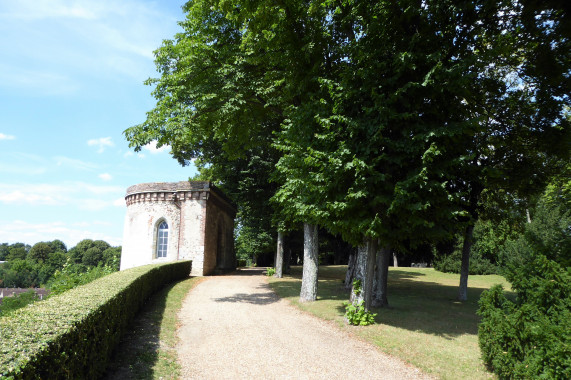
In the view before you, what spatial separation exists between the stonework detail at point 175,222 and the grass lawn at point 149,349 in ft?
38.0

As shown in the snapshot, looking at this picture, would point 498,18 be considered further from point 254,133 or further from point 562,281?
point 254,133

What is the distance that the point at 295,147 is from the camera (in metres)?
10.4

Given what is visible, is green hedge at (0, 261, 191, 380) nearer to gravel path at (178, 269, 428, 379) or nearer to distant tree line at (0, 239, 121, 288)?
gravel path at (178, 269, 428, 379)

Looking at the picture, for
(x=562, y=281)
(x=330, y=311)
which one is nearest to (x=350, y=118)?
(x=562, y=281)

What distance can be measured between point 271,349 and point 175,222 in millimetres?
17430

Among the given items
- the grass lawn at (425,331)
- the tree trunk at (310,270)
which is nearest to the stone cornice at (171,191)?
the grass lawn at (425,331)

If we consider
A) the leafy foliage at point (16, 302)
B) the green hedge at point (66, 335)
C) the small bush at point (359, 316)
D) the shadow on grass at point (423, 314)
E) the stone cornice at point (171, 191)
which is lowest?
the shadow on grass at point (423, 314)

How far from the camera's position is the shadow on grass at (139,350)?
233 inches

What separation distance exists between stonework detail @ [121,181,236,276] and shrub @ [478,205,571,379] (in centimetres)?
1888

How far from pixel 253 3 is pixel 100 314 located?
30.9ft

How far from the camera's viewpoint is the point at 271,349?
297 inches

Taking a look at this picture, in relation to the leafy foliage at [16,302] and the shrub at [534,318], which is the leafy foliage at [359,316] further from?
the leafy foliage at [16,302]

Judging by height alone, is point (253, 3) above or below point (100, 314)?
above

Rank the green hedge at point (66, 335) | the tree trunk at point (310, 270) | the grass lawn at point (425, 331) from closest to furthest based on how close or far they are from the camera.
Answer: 1. the green hedge at point (66, 335)
2. the grass lawn at point (425, 331)
3. the tree trunk at point (310, 270)
